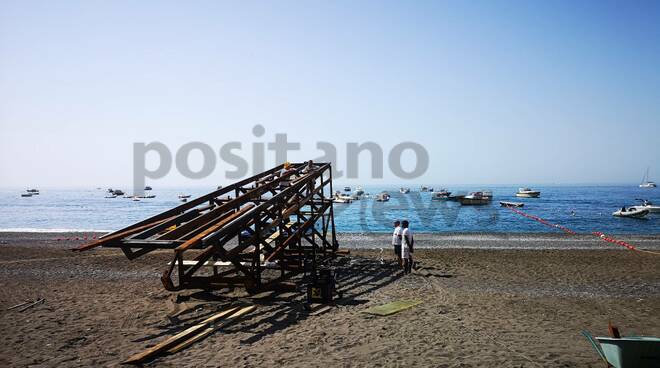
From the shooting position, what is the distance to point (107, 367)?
7.33 meters

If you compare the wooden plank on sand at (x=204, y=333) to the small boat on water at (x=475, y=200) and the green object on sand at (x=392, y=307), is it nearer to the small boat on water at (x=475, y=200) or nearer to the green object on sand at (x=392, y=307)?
the green object on sand at (x=392, y=307)

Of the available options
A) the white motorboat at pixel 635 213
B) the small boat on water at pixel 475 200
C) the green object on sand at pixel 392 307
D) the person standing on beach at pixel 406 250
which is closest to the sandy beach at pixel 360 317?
the green object on sand at pixel 392 307

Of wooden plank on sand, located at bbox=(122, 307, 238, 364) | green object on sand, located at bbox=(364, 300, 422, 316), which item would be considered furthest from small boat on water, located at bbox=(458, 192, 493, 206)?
wooden plank on sand, located at bbox=(122, 307, 238, 364)

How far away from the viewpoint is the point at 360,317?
10.2 metres

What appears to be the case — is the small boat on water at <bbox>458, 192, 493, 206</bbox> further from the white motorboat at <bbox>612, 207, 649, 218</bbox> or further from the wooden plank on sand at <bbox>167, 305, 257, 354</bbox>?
the wooden plank on sand at <bbox>167, 305, 257, 354</bbox>

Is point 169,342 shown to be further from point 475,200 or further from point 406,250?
point 475,200

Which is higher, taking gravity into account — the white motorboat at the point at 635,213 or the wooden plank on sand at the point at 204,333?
the wooden plank on sand at the point at 204,333

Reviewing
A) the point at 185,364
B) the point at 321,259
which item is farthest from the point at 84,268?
the point at 185,364

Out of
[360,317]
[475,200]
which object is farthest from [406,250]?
[475,200]

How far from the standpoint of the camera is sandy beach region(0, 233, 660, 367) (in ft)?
25.4

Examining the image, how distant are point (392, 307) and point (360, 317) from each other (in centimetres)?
130

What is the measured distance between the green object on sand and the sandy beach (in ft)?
1.05

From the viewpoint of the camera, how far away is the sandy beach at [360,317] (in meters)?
7.74

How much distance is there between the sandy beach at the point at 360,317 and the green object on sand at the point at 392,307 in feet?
1.05
